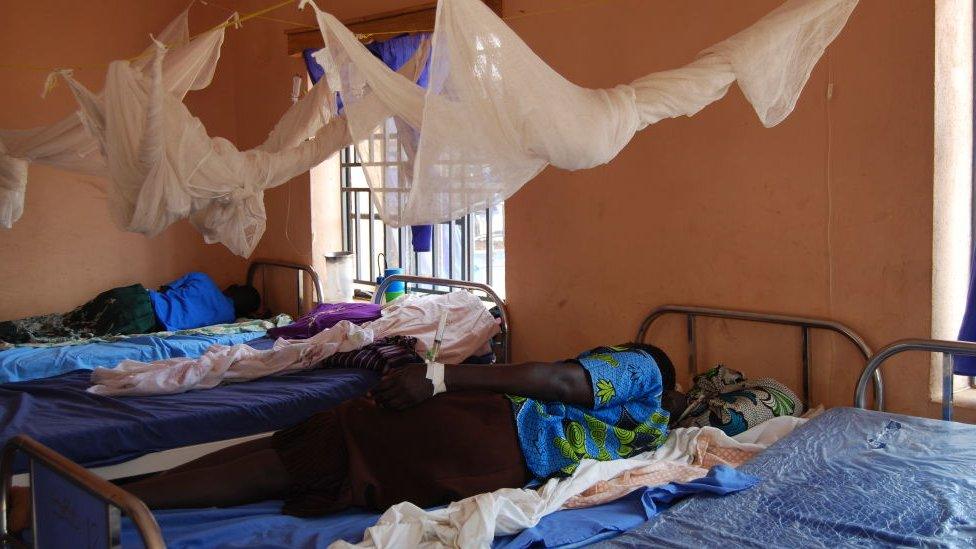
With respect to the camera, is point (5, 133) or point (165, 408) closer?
point (165, 408)

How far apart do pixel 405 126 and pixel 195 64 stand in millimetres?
1187

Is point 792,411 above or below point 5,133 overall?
below

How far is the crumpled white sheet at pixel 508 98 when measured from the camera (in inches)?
88.4

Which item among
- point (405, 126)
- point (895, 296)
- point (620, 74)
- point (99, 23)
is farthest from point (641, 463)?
point (99, 23)

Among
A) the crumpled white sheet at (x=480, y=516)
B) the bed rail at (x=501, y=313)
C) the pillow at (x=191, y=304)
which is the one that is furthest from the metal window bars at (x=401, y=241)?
the crumpled white sheet at (x=480, y=516)

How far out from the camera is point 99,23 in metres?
5.41

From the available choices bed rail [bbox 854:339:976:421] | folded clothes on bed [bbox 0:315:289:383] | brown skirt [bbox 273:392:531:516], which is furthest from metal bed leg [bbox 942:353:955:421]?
folded clothes on bed [bbox 0:315:289:383]

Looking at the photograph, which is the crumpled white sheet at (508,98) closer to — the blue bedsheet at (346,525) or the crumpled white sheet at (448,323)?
the blue bedsheet at (346,525)

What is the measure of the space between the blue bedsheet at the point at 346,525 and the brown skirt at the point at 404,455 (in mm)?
95

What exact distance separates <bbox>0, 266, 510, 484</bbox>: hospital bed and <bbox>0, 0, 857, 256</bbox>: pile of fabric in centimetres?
71

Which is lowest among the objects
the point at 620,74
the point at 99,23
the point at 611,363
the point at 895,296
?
the point at 611,363

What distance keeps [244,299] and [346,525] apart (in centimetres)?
374

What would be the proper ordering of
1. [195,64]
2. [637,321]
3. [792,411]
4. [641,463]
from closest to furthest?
[641,463], [792,411], [195,64], [637,321]

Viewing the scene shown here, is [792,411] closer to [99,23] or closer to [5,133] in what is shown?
[5,133]
